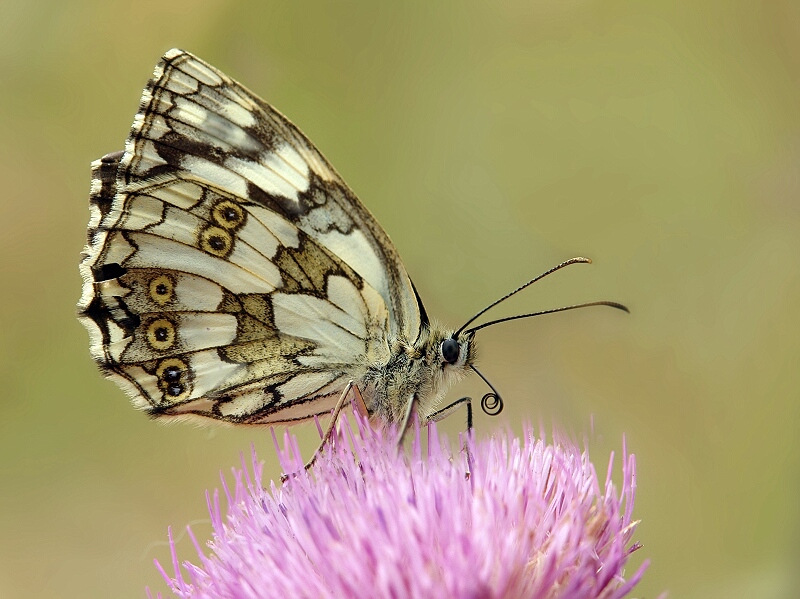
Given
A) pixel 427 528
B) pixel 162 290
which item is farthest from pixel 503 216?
pixel 427 528

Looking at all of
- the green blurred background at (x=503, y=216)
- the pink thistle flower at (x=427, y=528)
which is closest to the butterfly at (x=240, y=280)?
the pink thistle flower at (x=427, y=528)

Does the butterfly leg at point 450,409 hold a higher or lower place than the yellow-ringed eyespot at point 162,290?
lower

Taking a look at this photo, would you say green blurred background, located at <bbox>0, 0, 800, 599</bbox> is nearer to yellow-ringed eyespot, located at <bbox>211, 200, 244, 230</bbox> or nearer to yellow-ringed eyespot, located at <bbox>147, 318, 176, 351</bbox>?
yellow-ringed eyespot, located at <bbox>147, 318, 176, 351</bbox>

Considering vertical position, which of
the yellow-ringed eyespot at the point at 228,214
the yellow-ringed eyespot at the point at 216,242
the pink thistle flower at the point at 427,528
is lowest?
the pink thistle flower at the point at 427,528

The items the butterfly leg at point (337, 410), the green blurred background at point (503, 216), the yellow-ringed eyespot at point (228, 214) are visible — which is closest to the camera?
the butterfly leg at point (337, 410)

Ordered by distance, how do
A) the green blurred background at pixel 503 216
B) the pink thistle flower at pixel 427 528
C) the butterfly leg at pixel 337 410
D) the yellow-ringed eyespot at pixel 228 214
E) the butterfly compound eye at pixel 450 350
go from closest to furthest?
the pink thistle flower at pixel 427 528, the butterfly leg at pixel 337 410, the butterfly compound eye at pixel 450 350, the yellow-ringed eyespot at pixel 228 214, the green blurred background at pixel 503 216

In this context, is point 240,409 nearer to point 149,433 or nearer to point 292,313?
point 292,313

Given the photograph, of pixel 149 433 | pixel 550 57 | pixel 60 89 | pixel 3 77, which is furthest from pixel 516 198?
pixel 3 77

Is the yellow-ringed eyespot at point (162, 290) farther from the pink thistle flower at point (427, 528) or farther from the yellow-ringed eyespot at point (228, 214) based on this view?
the pink thistle flower at point (427, 528)
